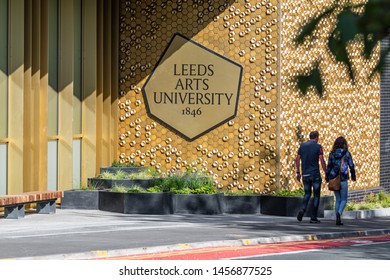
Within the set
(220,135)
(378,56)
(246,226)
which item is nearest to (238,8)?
(220,135)

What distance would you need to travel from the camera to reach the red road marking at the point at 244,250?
1203cm

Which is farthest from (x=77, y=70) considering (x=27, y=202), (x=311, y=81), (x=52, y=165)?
(x=311, y=81)

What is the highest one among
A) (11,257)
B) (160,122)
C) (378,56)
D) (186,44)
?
(186,44)

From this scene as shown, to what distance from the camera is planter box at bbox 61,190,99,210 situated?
2062 cm

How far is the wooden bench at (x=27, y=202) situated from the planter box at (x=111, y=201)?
4.46ft

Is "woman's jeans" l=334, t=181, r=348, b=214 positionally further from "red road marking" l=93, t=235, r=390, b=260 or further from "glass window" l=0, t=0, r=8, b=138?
"glass window" l=0, t=0, r=8, b=138

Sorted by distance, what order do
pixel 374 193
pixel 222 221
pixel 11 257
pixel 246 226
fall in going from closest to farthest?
pixel 11 257 < pixel 246 226 < pixel 222 221 < pixel 374 193

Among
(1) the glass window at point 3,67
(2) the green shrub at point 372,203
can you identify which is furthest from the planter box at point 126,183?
(2) the green shrub at point 372,203

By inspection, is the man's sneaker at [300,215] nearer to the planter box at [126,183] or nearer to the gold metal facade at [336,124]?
the gold metal facade at [336,124]

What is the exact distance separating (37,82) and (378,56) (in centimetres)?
1783

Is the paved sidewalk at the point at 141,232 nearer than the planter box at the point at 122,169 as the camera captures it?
Yes

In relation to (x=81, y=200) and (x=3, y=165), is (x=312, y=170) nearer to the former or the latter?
(x=81, y=200)

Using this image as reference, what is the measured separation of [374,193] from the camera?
1013 inches

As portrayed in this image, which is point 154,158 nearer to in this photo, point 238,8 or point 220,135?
point 220,135
